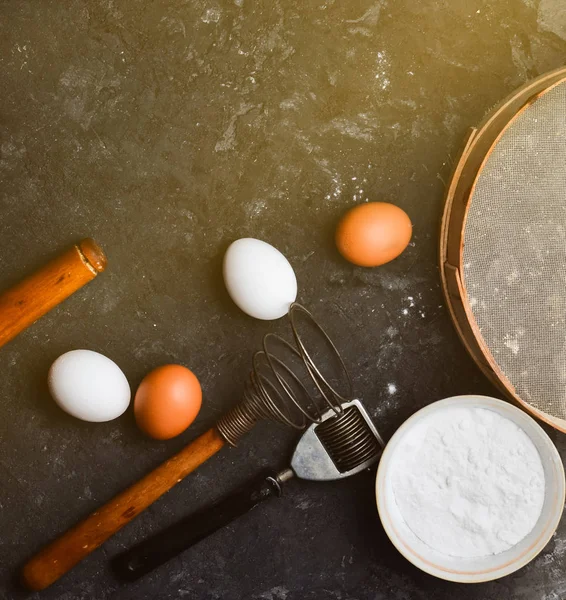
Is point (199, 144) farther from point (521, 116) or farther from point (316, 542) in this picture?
point (316, 542)

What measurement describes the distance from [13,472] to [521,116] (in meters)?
1.05

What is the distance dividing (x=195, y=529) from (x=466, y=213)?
0.70m

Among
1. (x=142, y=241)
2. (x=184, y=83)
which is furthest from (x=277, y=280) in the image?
(x=184, y=83)

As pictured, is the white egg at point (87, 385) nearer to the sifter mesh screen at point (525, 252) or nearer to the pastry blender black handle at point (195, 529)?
the pastry blender black handle at point (195, 529)

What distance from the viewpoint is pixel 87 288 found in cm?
107

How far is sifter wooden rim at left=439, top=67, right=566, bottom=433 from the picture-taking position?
928 millimetres

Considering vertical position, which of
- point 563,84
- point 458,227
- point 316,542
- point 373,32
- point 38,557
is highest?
point 373,32

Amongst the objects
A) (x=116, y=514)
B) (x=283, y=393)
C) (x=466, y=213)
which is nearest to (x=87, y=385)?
(x=116, y=514)

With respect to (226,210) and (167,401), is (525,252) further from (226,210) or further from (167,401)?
(167,401)

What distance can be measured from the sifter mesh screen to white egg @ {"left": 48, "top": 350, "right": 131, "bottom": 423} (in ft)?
1.96

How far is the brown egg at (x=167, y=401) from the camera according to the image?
996mm

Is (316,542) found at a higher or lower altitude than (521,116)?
lower

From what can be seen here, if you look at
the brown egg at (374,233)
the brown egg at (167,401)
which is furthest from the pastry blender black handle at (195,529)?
the brown egg at (374,233)

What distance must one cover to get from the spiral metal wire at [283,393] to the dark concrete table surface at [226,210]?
0.12 feet
